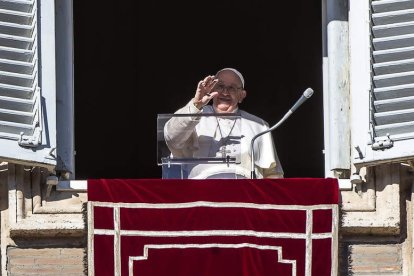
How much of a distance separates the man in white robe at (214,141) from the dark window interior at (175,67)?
6.60ft

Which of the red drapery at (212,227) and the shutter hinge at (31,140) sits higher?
the shutter hinge at (31,140)

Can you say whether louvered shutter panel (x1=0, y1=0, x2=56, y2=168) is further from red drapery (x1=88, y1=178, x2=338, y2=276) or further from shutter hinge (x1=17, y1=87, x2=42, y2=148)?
red drapery (x1=88, y1=178, x2=338, y2=276)

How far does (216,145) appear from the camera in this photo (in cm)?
1501

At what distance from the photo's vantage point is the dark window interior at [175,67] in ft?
57.4

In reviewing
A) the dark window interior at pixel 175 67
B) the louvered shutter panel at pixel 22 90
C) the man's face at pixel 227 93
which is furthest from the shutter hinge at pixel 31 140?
the dark window interior at pixel 175 67

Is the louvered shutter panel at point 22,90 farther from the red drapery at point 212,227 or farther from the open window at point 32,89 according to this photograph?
→ the red drapery at point 212,227

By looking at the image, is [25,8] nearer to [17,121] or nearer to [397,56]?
[17,121]

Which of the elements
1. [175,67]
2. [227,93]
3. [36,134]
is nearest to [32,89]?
[36,134]

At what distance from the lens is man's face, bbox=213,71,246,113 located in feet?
51.1

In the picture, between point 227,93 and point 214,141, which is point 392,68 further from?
point 227,93

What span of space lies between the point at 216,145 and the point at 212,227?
2.04 ft

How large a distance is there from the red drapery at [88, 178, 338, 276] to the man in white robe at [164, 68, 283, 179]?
33 cm

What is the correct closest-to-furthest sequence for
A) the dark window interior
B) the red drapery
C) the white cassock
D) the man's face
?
the red drapery, the white cassock, the man's face, the dark window interior

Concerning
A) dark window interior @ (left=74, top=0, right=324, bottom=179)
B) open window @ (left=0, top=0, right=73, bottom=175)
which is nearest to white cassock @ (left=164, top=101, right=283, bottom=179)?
open window @ (left=0, top=0, right=73, bottom=175)
